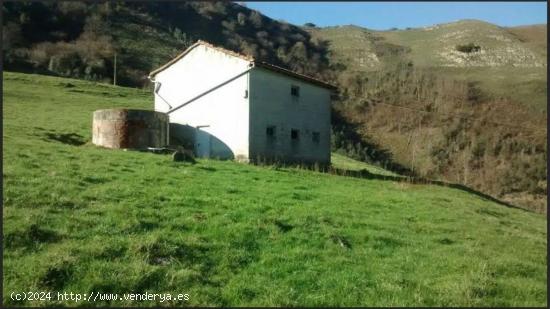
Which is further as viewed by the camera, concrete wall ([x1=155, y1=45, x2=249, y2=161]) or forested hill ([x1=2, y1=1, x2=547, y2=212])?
forested hill ([x1=2, y1=1, x2=547, y2=212])

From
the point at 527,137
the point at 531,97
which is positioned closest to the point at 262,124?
the point at 527,137

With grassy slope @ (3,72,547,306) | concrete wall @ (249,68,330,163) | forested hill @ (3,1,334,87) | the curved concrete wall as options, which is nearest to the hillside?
forested hill @ (3,1,334,87)

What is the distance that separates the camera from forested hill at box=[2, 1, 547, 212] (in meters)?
71.4

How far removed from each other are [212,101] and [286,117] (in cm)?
425

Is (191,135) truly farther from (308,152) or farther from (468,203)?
(468,203)

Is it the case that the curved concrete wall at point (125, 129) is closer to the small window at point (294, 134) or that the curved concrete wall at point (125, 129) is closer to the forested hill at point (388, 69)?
the small window at point (294, 134)

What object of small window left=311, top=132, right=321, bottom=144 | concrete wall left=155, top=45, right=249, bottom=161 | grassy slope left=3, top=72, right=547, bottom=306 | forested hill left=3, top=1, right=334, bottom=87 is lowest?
grassy slope left=3, top=72, right=547, bottom=306

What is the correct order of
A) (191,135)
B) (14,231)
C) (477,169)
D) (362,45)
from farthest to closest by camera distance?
(362,45)
(477,169)
(191,135)
(14,231)

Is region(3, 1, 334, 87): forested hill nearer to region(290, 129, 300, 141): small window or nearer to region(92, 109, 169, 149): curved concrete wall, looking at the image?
region(92, 109, 169, 149): curved concrete wall

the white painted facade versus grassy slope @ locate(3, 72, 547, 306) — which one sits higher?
the white painted facade

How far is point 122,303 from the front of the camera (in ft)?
26.5

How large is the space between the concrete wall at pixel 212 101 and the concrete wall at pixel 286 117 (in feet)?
2.14

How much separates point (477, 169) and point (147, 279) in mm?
70514

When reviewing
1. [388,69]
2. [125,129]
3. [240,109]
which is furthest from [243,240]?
[388,69]
